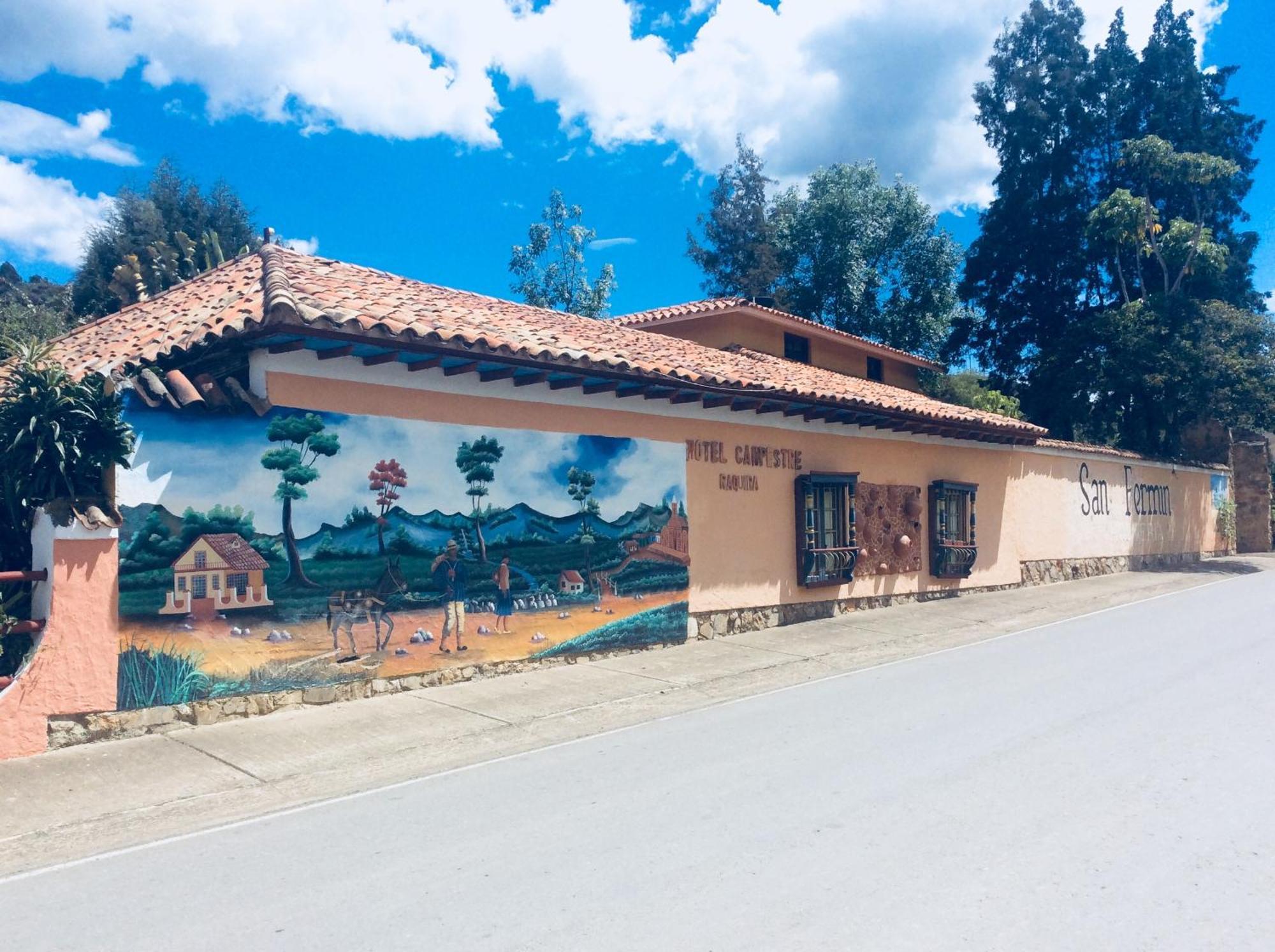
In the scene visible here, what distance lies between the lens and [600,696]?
9930 millimetres

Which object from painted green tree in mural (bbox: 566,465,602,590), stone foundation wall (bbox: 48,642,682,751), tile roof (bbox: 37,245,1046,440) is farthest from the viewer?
painted green tree in mural (bbox: 566,465,602,590)

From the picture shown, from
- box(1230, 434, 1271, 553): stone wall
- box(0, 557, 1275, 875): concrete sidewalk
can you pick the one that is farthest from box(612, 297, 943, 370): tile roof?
box(1230, 434, 1271, 553): stone wall

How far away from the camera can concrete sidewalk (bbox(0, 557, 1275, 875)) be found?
20.4ft

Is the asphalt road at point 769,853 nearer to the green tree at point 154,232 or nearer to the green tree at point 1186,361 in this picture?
the green tree at point 154,232

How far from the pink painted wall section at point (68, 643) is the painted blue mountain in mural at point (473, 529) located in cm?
186

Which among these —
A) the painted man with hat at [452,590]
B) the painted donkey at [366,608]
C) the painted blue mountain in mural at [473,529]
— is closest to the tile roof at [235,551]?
the painted blue mountain in mural at [473,529]

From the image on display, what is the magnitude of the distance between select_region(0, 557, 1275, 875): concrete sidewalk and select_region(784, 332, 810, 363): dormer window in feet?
34.1

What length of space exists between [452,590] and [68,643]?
12.7ft

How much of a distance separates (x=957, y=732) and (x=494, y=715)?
419cm

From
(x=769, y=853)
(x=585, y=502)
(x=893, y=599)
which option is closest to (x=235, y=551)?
(x=585, y=502)

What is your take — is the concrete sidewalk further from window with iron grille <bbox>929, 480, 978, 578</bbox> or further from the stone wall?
the stone wall

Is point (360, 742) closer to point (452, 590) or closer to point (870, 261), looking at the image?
point (452, 590)

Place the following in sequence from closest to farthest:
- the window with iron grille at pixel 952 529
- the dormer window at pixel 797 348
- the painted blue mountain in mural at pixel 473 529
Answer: the painted blue mountain in mural at pixel 473 529, the window with iron grille at pixel 952 529, the dormer window at pixel 797 348

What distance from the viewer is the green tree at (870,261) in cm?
3506
